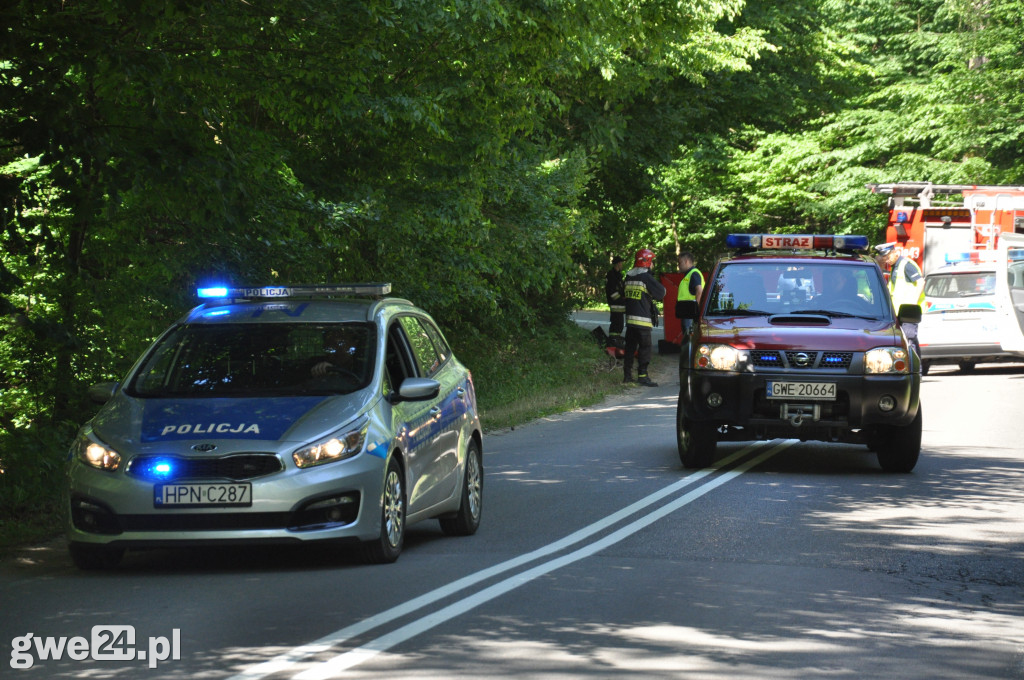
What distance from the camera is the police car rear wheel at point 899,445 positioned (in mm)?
12820

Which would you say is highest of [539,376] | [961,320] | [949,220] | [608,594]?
[949,220]

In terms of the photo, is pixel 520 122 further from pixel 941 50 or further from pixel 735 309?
pixel 941 50

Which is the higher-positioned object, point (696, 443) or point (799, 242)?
point (799, 242)

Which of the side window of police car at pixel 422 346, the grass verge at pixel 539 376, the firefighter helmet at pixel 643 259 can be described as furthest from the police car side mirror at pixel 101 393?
the firefighter helmet at pixel 643 259

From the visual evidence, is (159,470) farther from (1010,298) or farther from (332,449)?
(1010,298)

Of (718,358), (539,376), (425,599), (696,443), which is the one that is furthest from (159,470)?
(539,376)

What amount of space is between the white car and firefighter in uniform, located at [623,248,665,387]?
515 centimetres

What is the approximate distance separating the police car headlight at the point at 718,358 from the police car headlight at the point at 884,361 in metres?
1.08

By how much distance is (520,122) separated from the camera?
58.4 ft

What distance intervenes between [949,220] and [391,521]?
23.6 metres

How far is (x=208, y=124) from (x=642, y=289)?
39.7 ft

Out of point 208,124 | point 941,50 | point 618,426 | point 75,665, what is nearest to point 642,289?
point 618,426

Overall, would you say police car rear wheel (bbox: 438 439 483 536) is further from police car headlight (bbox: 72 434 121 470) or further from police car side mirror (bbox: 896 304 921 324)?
police car side mirror (bbox: 896 304 921 324)

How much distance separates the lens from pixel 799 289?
13672 mm
